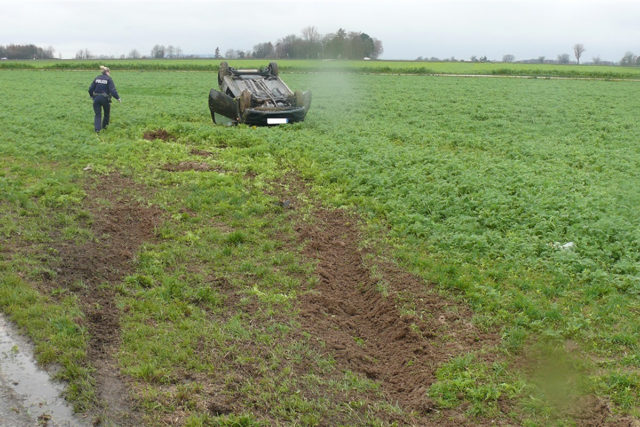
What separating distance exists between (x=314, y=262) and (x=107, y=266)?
8.95 feet

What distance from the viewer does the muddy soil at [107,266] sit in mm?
4523

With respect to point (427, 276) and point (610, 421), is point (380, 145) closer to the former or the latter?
point (427, 276)

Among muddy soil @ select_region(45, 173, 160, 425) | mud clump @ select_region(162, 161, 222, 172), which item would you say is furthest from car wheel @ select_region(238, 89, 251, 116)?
muddy soil @ select_region(45, 173, 160, 425)

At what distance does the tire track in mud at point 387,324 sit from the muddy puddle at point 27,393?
7.73ft

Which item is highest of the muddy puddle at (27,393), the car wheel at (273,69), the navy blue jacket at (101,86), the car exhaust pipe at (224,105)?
the car wheel at (273,69)

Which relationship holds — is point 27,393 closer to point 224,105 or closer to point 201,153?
point 201,153

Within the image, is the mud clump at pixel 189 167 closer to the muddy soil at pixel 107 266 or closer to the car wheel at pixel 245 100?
the muddy soil at pixel 107 266

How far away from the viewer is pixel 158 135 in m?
15.3

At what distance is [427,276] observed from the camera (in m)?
6.59

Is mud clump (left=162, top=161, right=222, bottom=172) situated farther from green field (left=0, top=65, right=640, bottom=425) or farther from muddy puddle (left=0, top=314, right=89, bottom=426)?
muddy puddle (left=0, top=314, right=89, bottom=426)

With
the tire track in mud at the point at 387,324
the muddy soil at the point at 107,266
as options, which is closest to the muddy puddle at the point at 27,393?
the muddy soil at the point at 107,266

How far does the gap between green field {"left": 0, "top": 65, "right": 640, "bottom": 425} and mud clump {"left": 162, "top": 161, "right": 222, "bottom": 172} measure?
108 millimetres

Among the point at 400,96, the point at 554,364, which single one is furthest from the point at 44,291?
the point at 400,96

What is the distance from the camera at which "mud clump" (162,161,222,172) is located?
11.5 meters
